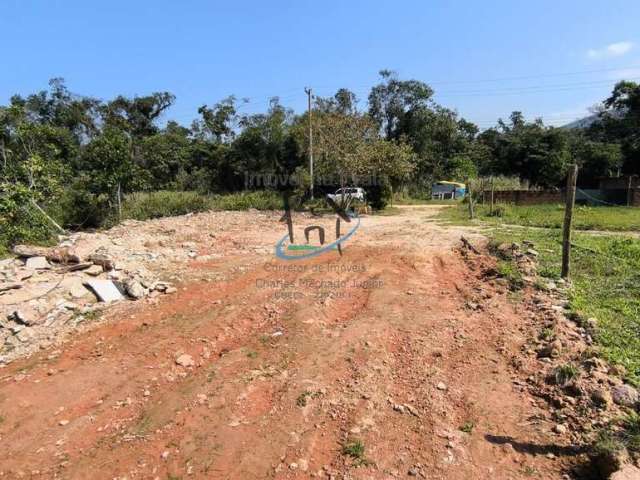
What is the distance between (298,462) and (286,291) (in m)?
3.14

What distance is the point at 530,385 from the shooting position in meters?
3.03

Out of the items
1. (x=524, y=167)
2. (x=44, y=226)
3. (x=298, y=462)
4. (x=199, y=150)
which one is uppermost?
(x=199, y=150)

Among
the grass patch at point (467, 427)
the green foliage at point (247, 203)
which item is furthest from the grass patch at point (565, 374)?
the green foliage at point (247, 203)

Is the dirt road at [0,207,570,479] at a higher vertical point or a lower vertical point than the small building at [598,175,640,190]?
lower

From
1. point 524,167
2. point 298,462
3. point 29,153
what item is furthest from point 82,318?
point 524,167

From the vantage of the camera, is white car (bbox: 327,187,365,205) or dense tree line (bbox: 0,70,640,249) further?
white car (bbox: 327,187,365,205)

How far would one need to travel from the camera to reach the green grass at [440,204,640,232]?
9922 millimetres

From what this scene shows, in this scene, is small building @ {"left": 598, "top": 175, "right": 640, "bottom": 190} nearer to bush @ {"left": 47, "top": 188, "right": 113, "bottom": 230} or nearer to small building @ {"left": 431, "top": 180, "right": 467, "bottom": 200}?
small building @ {"left": 431, "top": 180, "right": 467, "bottom": 200}

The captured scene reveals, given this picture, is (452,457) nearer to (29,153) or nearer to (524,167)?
(29,153)

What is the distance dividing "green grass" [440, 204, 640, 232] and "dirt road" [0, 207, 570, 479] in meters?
6.58

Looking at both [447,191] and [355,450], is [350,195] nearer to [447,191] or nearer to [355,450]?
[447,191]

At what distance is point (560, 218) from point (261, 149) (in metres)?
19.9

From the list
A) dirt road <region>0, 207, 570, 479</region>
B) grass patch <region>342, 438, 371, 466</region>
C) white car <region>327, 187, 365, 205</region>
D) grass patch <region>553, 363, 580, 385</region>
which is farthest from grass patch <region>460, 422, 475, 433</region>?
white car <region>327, 187, 365, 205</region>

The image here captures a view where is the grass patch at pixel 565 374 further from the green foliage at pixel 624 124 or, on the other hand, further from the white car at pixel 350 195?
the green foliage at pixel 624 124
